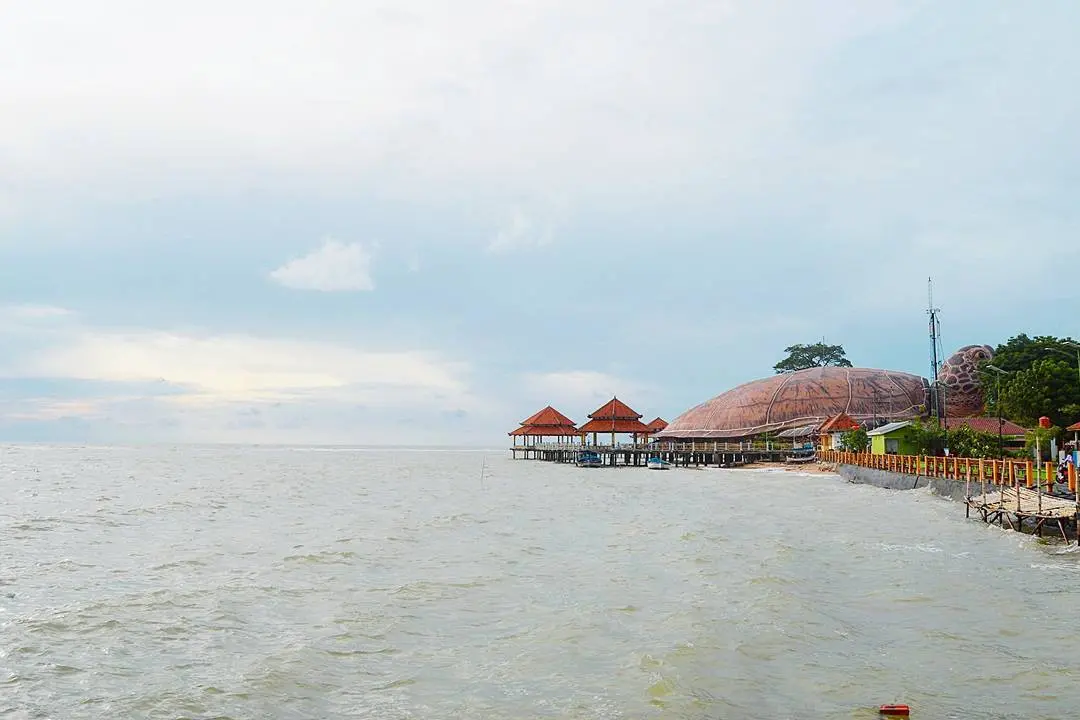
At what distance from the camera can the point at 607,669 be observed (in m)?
10.6

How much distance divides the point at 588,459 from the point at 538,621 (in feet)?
223

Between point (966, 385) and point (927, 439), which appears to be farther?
point (966, 385)

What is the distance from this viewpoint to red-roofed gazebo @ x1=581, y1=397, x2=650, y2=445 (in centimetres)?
8081

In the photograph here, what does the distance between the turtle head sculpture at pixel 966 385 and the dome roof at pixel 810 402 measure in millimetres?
7256

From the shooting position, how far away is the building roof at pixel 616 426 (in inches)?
3179

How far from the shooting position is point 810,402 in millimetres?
87000

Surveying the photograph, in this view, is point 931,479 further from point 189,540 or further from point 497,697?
point 497,697

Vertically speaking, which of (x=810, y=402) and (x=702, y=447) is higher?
(x=810, y=402)

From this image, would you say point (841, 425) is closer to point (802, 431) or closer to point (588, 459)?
point (802, 431)

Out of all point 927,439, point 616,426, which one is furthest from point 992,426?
point 616,426

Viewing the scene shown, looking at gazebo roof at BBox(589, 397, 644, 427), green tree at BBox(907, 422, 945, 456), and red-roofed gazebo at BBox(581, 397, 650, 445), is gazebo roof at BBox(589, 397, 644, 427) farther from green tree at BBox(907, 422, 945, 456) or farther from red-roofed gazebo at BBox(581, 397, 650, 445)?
green tree at BBox(907, 422, 945, 456)

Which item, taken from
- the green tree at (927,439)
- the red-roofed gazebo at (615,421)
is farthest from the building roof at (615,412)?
the green tree at (927,439)

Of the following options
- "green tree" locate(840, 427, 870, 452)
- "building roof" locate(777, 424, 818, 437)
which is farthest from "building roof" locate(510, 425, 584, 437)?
"green tree" locate(840, 427, 870, 452)

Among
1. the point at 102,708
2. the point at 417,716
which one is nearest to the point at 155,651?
the point at 102,708
